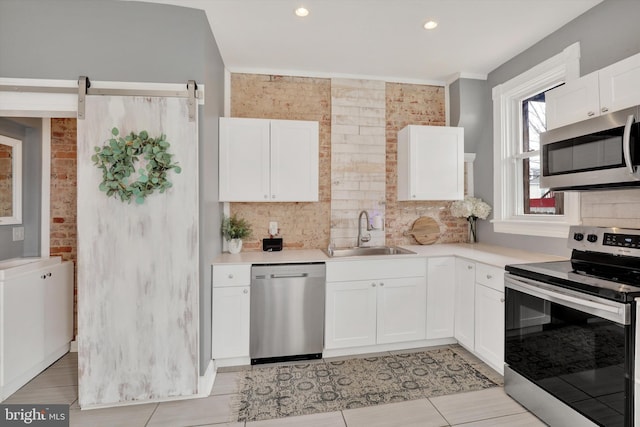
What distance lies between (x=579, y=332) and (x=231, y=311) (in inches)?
91.5

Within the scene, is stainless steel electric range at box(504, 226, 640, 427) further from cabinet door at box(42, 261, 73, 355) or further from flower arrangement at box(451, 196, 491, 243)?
cabinet door at box(42, 261, 73, 355)

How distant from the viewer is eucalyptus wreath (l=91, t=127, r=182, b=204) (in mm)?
2039

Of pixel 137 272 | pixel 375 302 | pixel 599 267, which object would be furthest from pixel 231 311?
pixel 599 267

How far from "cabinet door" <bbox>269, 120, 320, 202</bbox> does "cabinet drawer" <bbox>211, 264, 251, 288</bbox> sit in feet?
2.42

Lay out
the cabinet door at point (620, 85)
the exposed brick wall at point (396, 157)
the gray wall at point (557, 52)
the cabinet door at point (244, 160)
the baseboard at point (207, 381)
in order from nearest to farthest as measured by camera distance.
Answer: the cabinet door at point (620, 85)
the gray wall at point (557, 52)
the baseboard at point (207, 381)
the cabinet door at point (244, 160)
the exposed brick wall at point (396, 157)

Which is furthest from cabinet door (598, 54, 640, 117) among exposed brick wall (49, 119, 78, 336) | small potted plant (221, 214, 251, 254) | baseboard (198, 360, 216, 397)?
exposed brick wall (49, 119, 78, 336)

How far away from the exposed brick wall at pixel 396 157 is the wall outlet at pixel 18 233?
11.3ft

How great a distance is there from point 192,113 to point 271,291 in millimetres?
1504

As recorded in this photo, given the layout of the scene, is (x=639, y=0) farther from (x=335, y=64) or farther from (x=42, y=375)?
(x=42, y=375)

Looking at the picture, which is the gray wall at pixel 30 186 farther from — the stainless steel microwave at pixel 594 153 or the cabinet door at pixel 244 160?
the stainless steel microwave at pixel 594 153

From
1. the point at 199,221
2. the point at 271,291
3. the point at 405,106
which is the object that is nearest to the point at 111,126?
the point at 199,221

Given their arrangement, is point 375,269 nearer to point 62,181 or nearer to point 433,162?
point 433,162

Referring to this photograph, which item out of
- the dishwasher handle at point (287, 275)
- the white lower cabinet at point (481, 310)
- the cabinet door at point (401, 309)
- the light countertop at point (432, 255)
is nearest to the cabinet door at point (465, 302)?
the white lower cabinet at point (481, 310)

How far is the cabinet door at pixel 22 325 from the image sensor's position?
2.13 m
